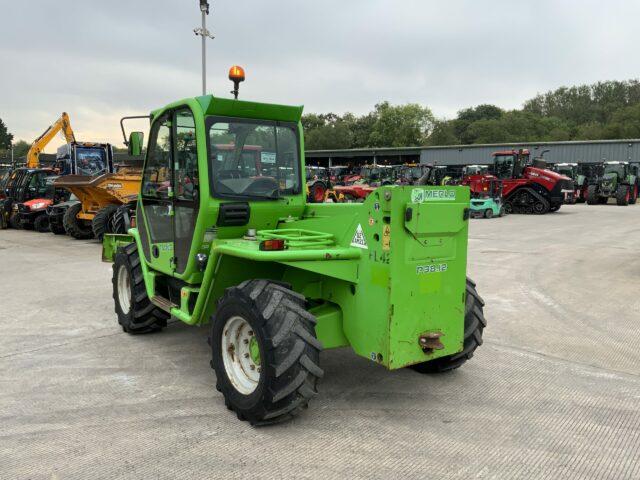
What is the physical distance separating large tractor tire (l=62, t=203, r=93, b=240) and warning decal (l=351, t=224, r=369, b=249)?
13395mm

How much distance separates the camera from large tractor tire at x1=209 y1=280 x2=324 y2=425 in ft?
11.4

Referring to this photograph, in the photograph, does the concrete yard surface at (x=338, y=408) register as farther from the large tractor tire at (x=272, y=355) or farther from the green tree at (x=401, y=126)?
the green tree at (x=401, y=126)

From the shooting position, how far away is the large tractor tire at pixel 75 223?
1509 cm

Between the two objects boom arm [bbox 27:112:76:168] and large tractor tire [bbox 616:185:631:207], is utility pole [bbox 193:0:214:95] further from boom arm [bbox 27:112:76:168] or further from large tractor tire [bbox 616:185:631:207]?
large tractor tire [bbox 616:185:631:207]

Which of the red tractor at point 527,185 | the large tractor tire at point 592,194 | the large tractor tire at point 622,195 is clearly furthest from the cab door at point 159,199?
the large tractor tire at point 592,194

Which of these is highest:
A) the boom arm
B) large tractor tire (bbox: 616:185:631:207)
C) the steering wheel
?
the boom arm

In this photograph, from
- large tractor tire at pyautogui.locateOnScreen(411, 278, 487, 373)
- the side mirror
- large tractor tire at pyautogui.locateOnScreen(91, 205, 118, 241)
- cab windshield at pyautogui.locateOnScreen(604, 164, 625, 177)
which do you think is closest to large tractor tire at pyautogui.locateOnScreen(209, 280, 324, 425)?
large tractor tire at pyautogui.locateOnScreen(411, 278, 487, 373)

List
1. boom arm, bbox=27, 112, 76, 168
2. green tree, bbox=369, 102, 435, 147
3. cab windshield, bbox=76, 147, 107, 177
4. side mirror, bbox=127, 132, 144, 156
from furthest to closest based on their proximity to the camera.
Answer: green tree, bbox=369, 102, 435, 147 → boom arm, bbox=27, 112, 76, 168 → cab windshield, bbox=76, 147, 107, 177 → side mirror, bbox=127, 132, 144, 156

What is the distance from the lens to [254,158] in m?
4.67

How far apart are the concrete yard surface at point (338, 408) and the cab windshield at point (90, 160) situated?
12.9 meters

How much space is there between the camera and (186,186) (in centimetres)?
464

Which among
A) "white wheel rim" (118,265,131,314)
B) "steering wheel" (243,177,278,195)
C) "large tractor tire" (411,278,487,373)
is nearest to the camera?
"large tractor tire" (411,278,487,373)

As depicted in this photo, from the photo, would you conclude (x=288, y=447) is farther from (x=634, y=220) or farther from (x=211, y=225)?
(x=634, y=220)

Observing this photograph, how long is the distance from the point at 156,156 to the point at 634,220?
20061 millimetres
